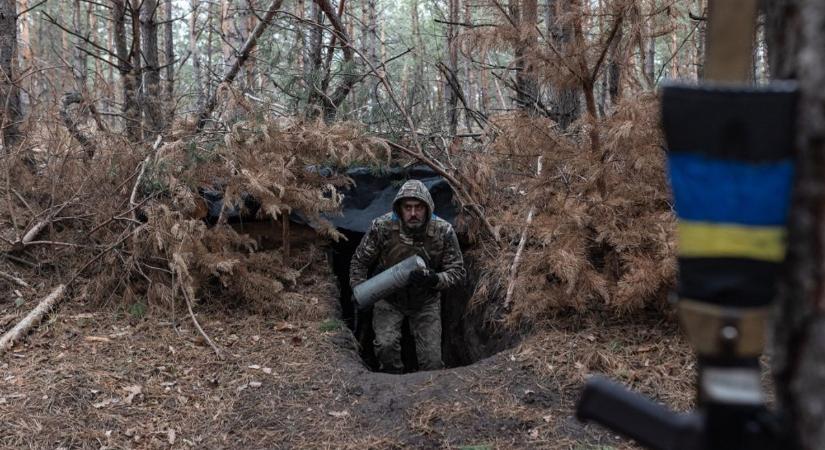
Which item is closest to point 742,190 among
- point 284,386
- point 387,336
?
point 284,386

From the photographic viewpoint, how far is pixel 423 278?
6.16 meters

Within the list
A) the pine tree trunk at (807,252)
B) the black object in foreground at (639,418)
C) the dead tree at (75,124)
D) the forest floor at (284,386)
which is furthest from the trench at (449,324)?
the pine tree trunk at (807,252)

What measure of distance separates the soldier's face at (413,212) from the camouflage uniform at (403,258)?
74 millimetres

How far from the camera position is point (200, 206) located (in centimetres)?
595

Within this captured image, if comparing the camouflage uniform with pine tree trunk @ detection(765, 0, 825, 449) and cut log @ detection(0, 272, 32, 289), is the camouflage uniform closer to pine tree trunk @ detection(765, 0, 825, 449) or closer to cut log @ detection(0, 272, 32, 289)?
cut log @ detection(0, 272, 32, 289)

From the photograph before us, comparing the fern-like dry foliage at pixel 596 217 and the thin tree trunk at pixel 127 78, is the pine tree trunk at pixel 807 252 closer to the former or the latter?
the fern-like dry foliage at pixel 596 217

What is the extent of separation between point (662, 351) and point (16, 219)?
6032 mm

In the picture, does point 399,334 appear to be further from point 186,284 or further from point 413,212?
point 186,284

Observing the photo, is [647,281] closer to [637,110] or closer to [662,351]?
[662,351]

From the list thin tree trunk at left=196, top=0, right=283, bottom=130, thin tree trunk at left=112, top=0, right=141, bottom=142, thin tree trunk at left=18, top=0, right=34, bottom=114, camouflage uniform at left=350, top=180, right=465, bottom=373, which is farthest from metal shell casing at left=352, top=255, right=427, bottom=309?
thin tree trunk at left=18, top=0, right=34, bottom=114

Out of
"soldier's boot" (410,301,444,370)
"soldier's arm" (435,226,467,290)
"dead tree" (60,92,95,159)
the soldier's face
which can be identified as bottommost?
"soldier's boot" (410,301,444,370)

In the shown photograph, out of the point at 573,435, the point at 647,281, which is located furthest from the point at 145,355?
the point at 647,281

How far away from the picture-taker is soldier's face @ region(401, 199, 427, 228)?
6.52m

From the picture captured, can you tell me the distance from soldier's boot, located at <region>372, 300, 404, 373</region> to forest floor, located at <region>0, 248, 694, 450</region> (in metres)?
1.35
